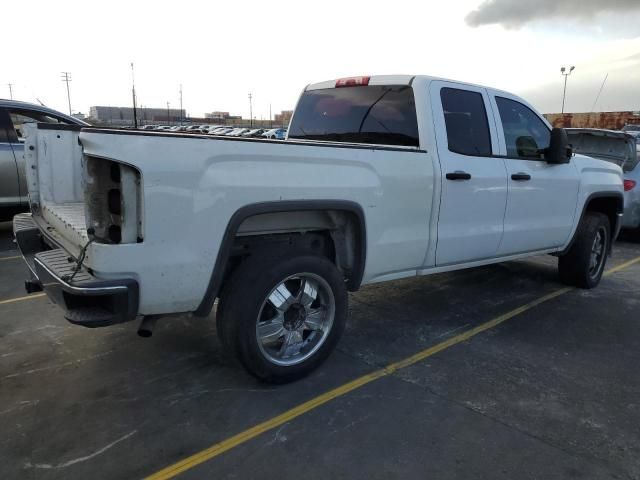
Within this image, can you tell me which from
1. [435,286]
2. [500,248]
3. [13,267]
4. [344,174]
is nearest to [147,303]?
[344,174]

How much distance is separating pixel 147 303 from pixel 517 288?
173 inches

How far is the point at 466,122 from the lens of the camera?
4.36m

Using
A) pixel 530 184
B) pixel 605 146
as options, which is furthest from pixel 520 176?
pixel 605 146

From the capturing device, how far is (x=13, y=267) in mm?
6078

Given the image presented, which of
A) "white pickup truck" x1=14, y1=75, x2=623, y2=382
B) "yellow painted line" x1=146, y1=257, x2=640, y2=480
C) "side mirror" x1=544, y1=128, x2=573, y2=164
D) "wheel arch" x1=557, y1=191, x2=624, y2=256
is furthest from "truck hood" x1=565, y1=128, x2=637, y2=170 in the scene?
"yellow painted line" x1=146, y1=257, x2=640, y2=480

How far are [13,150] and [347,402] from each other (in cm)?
670

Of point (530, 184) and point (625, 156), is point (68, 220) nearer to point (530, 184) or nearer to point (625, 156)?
point (530, 184)

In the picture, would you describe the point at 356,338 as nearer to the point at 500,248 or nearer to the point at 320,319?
the point at 320,319

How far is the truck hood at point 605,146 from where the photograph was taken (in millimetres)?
8219

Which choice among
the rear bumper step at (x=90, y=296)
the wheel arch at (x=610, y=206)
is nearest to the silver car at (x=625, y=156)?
the wheel arch at (x=610, y=206)

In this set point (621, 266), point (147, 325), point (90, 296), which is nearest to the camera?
point (90, 296)

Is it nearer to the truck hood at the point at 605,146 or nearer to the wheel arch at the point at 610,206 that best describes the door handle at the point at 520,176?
the wheel arch at the point at 610,206

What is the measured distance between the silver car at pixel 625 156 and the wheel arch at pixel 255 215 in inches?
242

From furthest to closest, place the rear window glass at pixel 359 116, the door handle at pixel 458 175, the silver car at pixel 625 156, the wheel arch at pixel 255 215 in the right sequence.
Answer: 1. the silver car at pixel 625 156
2. the rear window glass at pixel 359 116
3. the door handle at pixel 458 175
4. the wheel arch at pixel 255 215
